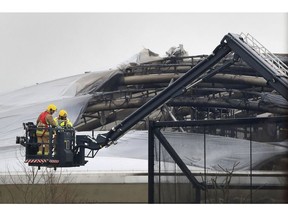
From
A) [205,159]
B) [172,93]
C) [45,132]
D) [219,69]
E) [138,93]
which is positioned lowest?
[205,159]

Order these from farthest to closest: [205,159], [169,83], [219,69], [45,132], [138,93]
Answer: [138,93] → [169,83] → [219,69] → [45,132] → [205,159]

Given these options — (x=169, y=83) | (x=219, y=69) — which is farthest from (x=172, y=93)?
(x=169, y=83)

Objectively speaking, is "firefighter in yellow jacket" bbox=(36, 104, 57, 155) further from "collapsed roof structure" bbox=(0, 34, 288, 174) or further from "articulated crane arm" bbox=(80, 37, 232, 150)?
"collapsed roof structure" bbox=(0, 34, 288, 174)

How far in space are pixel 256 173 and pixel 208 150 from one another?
1786 mm

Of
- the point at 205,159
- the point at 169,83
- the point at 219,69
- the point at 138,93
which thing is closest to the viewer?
the point at 205,159

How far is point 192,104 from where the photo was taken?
38.7 meters

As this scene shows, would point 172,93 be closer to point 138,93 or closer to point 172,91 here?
point 172,91

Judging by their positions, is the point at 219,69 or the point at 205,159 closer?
the point at 205,159

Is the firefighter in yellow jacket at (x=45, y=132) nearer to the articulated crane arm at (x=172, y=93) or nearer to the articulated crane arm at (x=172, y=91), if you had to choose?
the articulated crane arm at (x=172, y=93)

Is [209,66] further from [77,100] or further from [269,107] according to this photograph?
[77,100]

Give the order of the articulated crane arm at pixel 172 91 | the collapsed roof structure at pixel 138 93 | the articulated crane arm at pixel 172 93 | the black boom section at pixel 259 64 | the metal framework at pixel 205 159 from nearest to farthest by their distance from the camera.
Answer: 1. the metal framework at pixel 205 159
2. the black boom section at pixel 259 64
3. the articulated crane arm at pixel 172 93
4. the articulated crane arm at pixel 172 91
5. the collapsed roof structure at pixel 138 93

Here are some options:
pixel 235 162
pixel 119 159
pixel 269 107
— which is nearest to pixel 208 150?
pixel 235 162

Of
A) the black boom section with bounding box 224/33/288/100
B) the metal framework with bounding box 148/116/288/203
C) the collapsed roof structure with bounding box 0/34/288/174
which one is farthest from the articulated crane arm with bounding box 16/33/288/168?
the collapsed roof structure with bounding box 0/34/288/174

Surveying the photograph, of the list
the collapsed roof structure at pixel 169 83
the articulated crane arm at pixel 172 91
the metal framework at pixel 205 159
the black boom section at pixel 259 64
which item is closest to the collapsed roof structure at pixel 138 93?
the collapsed roof structure at pixel 169 83
